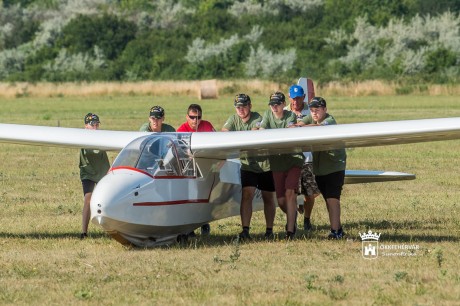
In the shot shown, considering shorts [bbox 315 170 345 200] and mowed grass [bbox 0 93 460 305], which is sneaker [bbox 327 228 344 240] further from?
shorts [bbox 315 170 345 200]

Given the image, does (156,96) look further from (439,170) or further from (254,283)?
(254,283)

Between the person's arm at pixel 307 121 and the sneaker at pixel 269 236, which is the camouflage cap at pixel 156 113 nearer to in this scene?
the person's arm at pixel 307 121

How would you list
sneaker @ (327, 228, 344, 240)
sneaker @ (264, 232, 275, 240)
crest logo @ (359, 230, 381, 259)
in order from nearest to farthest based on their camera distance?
crest logo @ (359, 230, 381, 259) < sneaker @ (327, 228, 344, 240) < sneaker @ (264, 232, 275, 240)

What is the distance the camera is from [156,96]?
194 feet

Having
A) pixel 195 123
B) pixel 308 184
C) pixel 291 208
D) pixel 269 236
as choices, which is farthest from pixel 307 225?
pixel 195 123

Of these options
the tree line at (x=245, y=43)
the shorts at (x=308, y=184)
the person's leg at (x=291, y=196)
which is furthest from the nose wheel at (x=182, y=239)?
the tree line at (x=245, y=43)

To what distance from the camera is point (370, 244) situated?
13438mm

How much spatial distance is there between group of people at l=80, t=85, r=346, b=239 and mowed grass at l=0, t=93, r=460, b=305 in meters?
0.37

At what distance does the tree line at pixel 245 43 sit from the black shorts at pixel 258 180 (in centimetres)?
4562

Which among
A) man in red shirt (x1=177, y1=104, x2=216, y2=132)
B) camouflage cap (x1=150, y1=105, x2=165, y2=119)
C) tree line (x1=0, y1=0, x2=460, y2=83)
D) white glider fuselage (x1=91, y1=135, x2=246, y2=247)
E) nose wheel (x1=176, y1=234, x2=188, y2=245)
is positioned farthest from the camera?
tree line (x1=0, y1=0, x2=460, y2=83)

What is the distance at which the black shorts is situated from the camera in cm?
1485

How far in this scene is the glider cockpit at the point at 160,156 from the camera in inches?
523

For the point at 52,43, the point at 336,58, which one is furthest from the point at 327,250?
the point at 52,43

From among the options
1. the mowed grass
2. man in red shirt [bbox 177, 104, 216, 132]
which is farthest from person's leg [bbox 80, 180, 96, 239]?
man in red shirt [bbox 177, 104, 216, 132]
